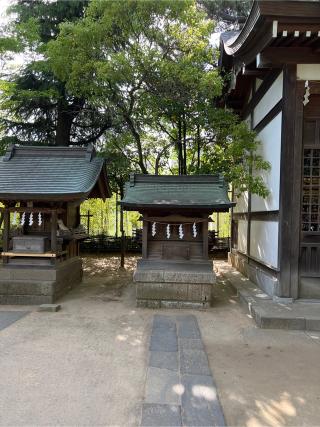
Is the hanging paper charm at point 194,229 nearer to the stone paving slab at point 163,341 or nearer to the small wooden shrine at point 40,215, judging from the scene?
the small wooden shrine at point 40,215

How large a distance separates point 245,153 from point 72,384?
26.4ft

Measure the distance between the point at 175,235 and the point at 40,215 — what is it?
127 inches

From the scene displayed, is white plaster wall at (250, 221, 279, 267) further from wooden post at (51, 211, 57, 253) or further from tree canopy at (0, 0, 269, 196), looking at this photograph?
wooden post at (51, 211, 57, 253)

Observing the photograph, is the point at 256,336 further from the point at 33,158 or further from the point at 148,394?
the point at 33,158

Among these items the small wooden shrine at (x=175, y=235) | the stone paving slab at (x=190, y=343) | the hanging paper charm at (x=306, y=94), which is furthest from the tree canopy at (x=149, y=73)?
the stone paving slab at (x=190, y=343)

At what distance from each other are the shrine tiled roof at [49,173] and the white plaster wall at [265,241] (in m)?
4.29

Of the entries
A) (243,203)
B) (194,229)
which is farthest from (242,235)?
(194,229)

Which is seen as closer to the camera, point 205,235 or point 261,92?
point 205,235

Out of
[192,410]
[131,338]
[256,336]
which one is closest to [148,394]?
[192,410]

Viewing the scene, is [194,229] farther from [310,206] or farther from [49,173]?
[49,173]

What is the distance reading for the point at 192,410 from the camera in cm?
337

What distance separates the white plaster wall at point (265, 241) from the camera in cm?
752

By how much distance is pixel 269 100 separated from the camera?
8.22m

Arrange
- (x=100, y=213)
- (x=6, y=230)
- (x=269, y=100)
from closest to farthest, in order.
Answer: (x=6, y=230), (x=269, y=100), (x=100, y=213)
